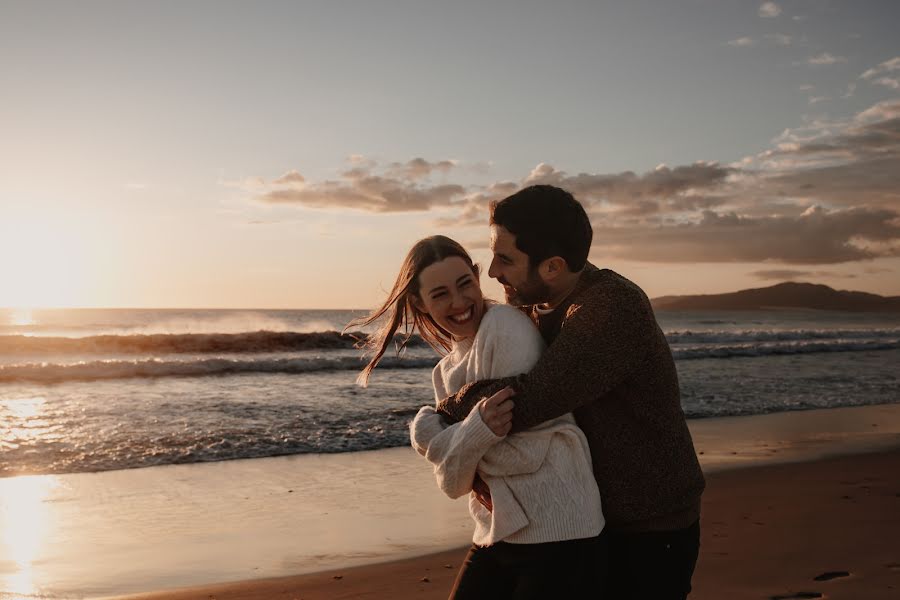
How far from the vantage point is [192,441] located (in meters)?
9.23

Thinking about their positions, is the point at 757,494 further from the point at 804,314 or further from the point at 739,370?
the point at 804,314

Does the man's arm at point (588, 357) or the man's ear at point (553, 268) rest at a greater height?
the man's ear at point (553, 268)

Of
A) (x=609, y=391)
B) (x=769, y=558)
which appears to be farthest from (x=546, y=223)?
(x=769, y=558)

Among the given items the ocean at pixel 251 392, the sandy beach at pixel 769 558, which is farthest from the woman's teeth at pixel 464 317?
the ocean at pixel 251 392

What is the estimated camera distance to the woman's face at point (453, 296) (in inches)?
98.5

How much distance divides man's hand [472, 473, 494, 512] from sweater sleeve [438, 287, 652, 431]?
192 mm

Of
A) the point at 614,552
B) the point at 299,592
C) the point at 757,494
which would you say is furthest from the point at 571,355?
the point at 757,494

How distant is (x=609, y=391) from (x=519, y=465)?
13.4 inches

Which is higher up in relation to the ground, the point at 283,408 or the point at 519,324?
the point at 519,324

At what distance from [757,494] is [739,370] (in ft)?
42.0

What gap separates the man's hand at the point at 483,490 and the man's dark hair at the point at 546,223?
0.65 meters

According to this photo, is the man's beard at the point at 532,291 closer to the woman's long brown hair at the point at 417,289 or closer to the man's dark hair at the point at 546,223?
the man's dark hair at the point at 546,223

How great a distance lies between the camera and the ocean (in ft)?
29.7

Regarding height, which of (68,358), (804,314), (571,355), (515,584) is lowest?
(804,314)
